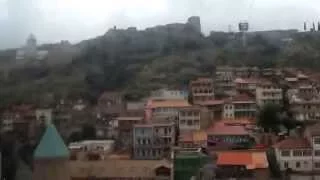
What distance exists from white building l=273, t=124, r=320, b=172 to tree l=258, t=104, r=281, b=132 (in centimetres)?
266

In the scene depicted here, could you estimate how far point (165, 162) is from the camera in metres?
15.5

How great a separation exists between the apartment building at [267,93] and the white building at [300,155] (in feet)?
21.1

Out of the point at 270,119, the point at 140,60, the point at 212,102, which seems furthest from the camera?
the point at 140,60

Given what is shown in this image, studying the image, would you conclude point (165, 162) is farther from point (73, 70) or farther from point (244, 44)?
point (244, 44)

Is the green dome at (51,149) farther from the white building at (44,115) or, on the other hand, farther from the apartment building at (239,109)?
the apartment building at (239,109)

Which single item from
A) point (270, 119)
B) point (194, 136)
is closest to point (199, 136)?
point (194, 136)

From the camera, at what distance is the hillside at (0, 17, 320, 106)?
26.5m

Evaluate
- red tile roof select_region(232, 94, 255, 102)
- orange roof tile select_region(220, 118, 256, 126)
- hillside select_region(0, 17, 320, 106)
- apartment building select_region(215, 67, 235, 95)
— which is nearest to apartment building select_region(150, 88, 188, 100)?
hillside select_region(0, 17, 320, 106)

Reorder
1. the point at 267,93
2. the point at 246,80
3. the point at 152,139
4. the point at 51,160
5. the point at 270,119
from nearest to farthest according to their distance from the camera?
the point at 51,160 → the point at 270,119 → the point at 152,139 → the point at 267,93 → the point at 246,80

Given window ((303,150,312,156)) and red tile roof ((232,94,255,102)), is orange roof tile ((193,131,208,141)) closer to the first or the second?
window ((303,150,312,156))

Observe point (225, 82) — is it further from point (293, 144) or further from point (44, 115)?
point (293, 144)

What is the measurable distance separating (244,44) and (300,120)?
622 inches

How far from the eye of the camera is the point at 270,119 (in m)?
18.0

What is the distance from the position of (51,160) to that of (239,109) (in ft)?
30.9
